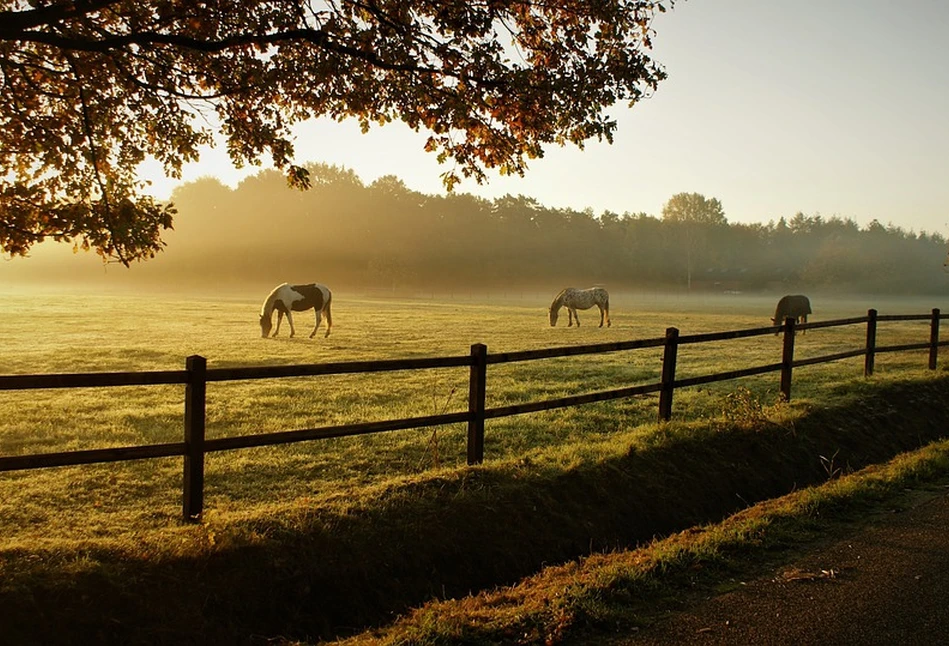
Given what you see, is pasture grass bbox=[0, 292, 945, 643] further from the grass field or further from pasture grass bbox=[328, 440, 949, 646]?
pasture grass bbox=[328, 440, 949, 646]

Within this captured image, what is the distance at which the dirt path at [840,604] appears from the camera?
376cm

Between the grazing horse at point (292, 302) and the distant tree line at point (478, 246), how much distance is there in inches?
2076

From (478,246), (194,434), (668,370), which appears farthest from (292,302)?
(478,246)

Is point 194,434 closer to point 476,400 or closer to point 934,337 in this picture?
point 476,400

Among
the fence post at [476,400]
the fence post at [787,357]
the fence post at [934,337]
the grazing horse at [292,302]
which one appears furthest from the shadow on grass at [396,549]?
the grazing horse at [292,302]

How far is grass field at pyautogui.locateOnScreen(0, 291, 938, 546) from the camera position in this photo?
654 centimetres

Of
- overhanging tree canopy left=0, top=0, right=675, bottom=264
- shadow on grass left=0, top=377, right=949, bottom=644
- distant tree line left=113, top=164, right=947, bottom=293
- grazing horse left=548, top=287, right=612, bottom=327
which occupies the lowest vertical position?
shadow on grass left=0, top=377, right=949, bottom=644

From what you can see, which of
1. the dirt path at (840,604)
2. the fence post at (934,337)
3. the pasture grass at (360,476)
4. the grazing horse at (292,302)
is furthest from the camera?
the grazing horse at (292,302)

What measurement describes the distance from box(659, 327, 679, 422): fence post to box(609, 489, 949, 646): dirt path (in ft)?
10.2

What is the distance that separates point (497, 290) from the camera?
276 ft

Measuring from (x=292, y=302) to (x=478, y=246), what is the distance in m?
77.4

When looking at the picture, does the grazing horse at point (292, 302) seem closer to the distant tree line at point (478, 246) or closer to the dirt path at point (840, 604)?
the dirt path at point (840, 604)

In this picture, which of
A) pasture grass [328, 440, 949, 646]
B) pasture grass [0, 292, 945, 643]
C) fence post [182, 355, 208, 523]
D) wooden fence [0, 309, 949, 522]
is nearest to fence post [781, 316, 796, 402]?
pasture grass [0, 292, 945, 643]

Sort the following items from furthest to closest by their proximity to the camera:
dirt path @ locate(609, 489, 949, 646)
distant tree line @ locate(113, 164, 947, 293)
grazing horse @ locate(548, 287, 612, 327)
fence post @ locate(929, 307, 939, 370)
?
distant tree line @ locate(113, 164, 947, 293)
grazing horse @ locate(548, 287, 612, 327)
fence post @ locate(929, 307, 939, 370)
dirt path @ locate(609, 489, 949, 646)
